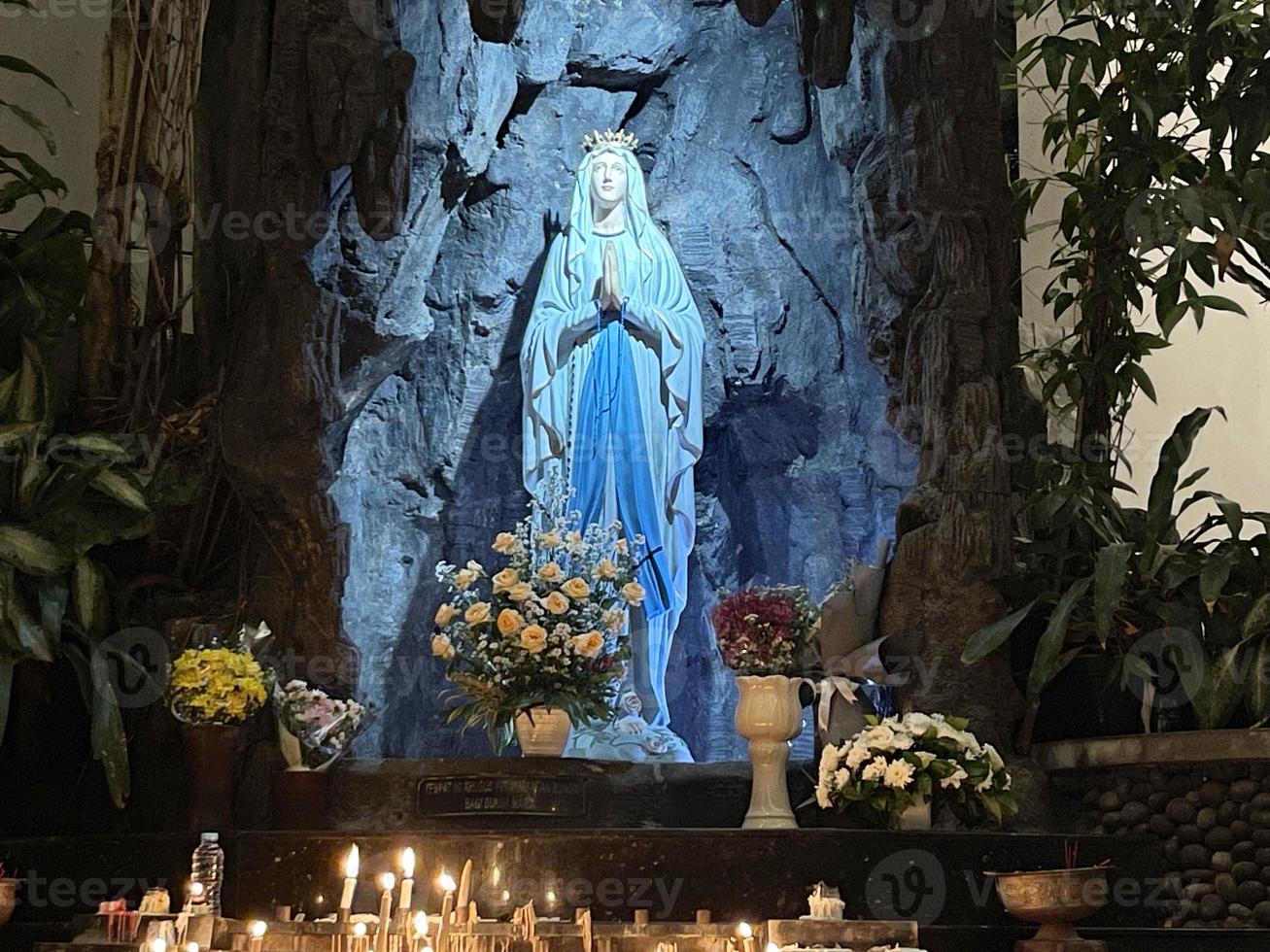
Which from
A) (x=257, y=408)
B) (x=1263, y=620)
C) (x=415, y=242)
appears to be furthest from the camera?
(x=415, y=242)

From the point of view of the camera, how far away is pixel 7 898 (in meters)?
5.77

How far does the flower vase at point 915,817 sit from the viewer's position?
6.29 m

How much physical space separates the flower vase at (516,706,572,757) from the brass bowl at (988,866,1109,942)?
76.5 inches

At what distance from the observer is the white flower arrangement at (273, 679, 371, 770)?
6.84 m

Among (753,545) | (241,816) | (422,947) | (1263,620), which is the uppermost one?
(753,545)

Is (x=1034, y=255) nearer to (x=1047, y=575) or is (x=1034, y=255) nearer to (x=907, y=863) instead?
(x=1047, y=575)

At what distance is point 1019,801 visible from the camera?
689 cm

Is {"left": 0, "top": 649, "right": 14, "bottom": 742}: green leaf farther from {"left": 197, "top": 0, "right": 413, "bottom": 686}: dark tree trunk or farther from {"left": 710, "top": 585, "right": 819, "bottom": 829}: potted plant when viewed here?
{"left": 710, "top": 585, "right": 819, "bottom": 829}: potted plant

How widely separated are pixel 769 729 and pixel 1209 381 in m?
3.92

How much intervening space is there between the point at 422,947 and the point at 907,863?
1.95 metres

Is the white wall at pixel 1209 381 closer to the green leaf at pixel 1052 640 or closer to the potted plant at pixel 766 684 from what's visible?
the green leaf at pixel 1052 640

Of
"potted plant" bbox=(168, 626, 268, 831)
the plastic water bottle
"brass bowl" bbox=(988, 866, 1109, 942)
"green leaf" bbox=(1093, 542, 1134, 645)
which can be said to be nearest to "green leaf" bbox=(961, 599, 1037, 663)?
"green leaf" bbox=(1093, 542, 1134, 645)

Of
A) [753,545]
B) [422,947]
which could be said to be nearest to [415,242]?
[753,545]

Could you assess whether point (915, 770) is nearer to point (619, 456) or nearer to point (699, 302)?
point (619, 456)
